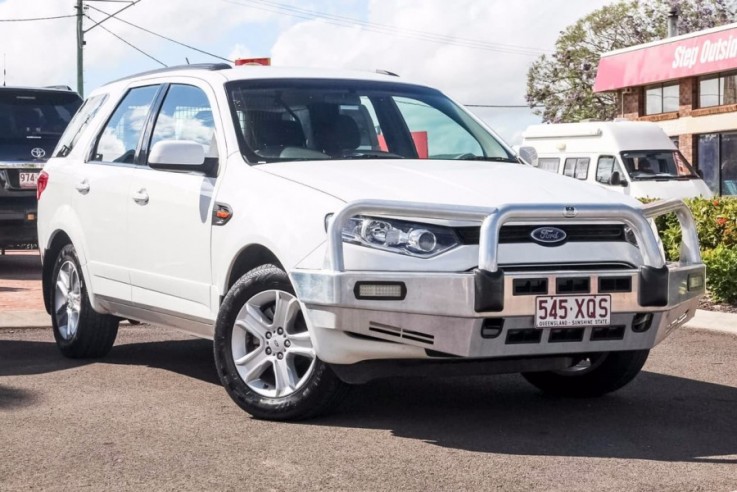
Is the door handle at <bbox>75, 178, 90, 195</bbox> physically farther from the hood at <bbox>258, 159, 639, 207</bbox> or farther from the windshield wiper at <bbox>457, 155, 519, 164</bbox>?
the windshield wiper at <bbox>457, 155, 519, 164</bbox>

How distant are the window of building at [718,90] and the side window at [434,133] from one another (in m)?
28.8

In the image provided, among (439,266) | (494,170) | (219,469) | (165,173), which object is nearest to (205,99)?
(165,173)

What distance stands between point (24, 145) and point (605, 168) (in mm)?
11126

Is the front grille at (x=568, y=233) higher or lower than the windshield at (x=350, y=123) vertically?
lower

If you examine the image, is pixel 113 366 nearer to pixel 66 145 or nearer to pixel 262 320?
pixel 66 145

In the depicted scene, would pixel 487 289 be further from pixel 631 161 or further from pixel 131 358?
pixel 631 161

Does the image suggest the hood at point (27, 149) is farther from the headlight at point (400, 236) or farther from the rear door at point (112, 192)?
the headlight at point (400, 236)

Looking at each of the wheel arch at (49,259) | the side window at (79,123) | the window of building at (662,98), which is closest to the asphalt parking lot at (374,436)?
the wheel arch at (49,259)

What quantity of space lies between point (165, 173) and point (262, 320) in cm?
144

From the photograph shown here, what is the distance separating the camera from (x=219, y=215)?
22.0ft

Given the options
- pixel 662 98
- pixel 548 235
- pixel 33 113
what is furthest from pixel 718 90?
pixel 548 235

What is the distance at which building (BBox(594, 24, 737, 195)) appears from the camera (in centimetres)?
3484

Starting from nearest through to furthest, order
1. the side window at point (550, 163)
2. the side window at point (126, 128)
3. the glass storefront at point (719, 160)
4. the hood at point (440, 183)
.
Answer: the hood at point (440, 183) < the side window at point (126, 128) < the side window at point (550, 163) < the glass storefront at point (719, 160)

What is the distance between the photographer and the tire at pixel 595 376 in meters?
6.87
